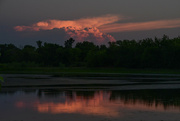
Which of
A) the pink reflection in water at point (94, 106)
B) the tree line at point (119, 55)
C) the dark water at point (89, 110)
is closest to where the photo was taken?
the dark water at point (89, 110)

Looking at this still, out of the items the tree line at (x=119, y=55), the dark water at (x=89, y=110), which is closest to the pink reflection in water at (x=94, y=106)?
the dark water at (x=89, y=110)

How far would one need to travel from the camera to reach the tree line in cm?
9469

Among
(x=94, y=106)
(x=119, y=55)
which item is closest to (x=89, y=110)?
(x=94, y=106)

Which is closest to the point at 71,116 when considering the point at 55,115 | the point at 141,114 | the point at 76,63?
the point at 55,115

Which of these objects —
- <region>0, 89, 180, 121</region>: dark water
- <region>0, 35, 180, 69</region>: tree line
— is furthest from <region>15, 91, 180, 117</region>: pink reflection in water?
<region>0, 35, 180, 69</region>: tree line

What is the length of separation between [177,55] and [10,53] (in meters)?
86.3

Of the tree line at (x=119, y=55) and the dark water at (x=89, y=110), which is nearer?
the dark water at (x=89, y=110)

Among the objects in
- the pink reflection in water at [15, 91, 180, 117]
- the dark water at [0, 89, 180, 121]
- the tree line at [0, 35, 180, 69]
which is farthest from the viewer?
the tree line at [0, 35, 180, 69]

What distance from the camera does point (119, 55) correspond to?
352ft

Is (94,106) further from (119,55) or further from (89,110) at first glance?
(119,55)

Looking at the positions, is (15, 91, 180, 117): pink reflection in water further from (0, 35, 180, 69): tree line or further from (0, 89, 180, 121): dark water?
(0, 35, 180, 69): tree line

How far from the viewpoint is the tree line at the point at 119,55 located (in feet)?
311

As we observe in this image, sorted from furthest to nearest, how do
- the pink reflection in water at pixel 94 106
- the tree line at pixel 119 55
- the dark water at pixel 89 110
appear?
the tree line at pixel 119 55
the pink reflection in water at pixel 94 106
the dark water at pixel 89 110

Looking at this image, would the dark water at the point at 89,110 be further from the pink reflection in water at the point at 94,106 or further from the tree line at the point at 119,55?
the tree line at the point at 119,55
